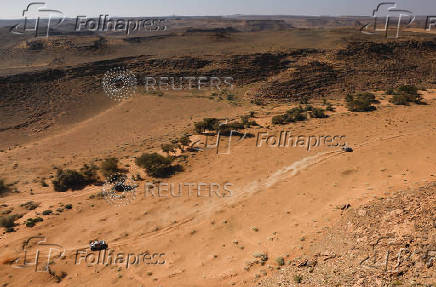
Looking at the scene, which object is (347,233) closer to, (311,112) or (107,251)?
(107,251)

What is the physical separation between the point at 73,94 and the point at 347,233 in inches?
1589

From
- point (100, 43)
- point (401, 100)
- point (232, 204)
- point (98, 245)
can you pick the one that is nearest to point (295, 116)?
point (401, 100)

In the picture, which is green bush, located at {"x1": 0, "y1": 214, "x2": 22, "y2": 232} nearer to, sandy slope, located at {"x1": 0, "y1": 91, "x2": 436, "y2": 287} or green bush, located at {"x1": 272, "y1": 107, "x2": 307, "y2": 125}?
sandy slope, located at {"x1": 0, "y1": 91, "x2": 436, "y2": 287}

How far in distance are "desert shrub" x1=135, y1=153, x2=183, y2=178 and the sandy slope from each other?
109 cm

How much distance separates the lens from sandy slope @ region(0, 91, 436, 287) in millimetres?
13367

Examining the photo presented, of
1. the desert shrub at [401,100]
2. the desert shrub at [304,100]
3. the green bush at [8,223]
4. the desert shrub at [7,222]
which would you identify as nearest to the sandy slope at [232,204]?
the green bush at [8,223]

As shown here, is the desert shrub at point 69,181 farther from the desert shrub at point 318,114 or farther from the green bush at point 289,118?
the desert shrub at point 318,114

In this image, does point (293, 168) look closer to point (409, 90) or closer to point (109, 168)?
point (109, 168)

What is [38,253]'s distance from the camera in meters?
14.8

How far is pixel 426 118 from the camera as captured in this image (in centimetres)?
2841

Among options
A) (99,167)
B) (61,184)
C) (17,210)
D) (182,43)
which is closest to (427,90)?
(99,167)

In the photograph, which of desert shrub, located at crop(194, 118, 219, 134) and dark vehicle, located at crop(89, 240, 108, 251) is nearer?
dark vehicle, located at crop(89, 240, 108, 251)

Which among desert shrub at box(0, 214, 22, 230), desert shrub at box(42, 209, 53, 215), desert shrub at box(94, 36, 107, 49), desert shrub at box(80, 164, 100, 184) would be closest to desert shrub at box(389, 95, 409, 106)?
desert shrub at box(80, 164, 100, 184)

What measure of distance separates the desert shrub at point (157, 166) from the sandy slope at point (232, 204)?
3.58 feet
